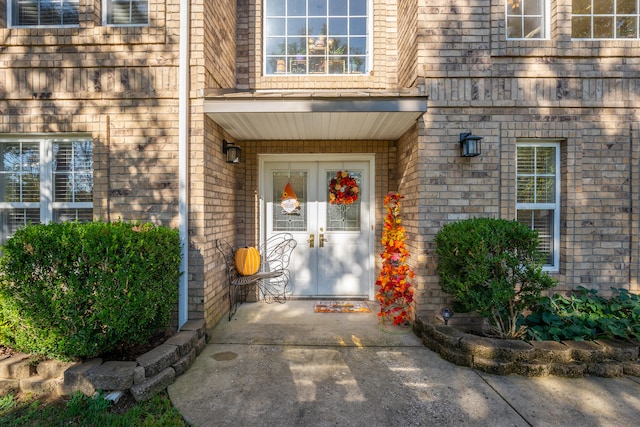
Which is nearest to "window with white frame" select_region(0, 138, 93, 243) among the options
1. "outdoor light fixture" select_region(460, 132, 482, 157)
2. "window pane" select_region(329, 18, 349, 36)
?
"window pane" select_region(329, 18, 349, 36)

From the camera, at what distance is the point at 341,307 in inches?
178

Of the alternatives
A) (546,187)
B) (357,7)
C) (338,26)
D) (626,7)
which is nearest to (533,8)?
(626,7)

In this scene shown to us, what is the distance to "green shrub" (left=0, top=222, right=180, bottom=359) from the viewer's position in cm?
250

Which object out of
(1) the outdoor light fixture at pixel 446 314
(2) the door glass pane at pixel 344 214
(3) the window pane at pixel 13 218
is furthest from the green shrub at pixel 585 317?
(3) the window pane at pixel 13 218

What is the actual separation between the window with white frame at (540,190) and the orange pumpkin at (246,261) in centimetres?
356

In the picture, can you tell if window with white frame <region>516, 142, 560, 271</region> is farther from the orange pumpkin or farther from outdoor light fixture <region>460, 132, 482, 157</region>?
the orange pumpkin

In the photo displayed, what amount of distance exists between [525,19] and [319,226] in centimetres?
389

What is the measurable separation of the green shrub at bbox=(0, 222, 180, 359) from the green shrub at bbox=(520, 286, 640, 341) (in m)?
4.00

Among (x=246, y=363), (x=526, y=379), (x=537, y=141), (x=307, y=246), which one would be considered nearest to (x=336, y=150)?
(x=307, y=246)

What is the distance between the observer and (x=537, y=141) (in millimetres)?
3754

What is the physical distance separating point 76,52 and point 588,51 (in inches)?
236

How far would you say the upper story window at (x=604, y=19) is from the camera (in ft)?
12.5

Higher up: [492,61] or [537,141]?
[492,61]

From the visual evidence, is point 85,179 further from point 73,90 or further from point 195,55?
point 195,55
